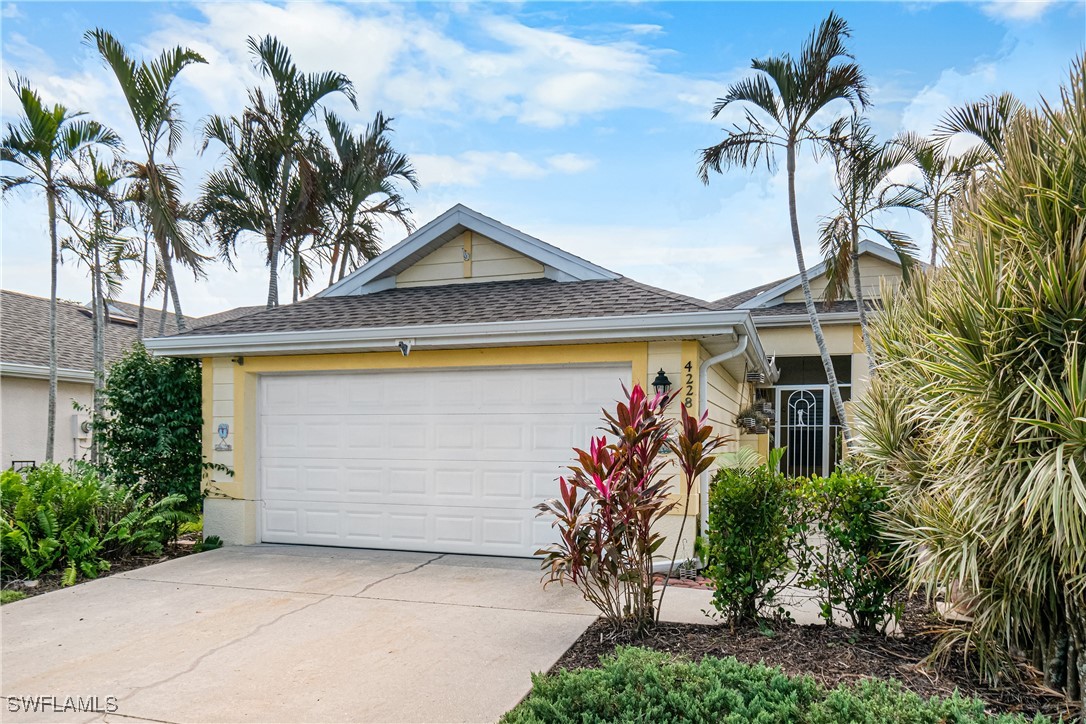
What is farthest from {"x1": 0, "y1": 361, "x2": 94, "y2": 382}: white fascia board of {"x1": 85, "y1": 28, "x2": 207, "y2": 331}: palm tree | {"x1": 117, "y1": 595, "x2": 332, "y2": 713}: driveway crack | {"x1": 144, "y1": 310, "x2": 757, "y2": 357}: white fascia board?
{"x1": 117, "y1": 595, "x2": 332, "y2": 713}: driveway crack

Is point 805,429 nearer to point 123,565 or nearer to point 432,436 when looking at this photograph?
point 432,436

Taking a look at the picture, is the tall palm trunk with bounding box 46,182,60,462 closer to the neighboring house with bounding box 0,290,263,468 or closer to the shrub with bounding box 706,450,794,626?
the neighboring house with bounding box 0,290,263,468

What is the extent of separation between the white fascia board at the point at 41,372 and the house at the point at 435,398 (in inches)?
259

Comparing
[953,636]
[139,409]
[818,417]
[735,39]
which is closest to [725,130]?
[735,39]

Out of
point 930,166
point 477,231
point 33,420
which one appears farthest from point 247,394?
point 930,166

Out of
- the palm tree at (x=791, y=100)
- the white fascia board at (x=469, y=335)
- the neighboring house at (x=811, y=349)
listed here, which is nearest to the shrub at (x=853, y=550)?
the white fascia board at (x=469, y=335)

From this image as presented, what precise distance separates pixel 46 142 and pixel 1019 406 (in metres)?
12.9

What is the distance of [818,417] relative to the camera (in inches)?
536

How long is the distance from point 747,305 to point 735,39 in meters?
6.41

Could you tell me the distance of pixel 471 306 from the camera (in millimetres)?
8586

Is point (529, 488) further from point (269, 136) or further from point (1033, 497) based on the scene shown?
point (269, 136)

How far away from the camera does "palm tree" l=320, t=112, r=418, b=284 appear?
14180 millimetres

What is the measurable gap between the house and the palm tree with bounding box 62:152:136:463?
176 inches

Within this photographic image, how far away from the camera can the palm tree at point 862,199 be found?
1091cm
